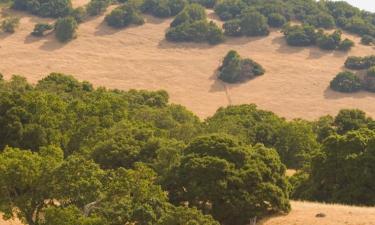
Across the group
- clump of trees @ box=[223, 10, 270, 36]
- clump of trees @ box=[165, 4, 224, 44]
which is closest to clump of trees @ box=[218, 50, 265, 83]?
clump of trees @ box=[165, 4, 224, 44]

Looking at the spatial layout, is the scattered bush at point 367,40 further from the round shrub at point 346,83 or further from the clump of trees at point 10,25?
the clump of trees at point 10,25

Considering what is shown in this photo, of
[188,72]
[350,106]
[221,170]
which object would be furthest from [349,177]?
[188,72]

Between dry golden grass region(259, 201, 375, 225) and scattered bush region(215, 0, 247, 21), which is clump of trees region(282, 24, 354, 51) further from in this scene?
dry golden grass region(259, 201, 375, 225)

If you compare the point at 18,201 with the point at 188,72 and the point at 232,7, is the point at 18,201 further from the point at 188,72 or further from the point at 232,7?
the point at 232,7

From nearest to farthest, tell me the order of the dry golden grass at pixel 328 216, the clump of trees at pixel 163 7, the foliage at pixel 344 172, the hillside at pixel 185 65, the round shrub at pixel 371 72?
the dry golden grass at pixel 328 216 < the foliage at pixel 344 172 < the hillside at pixel 185 65 < the round shrub at pixel 371 72 < the clump of trees at pixel 163 7

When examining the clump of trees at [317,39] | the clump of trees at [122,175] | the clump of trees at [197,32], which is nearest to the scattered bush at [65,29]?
the clump of trees at [197,32]

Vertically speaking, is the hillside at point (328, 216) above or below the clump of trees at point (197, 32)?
above

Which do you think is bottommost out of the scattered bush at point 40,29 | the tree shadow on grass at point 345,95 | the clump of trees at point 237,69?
the tree shadow on grass at point 345,95
